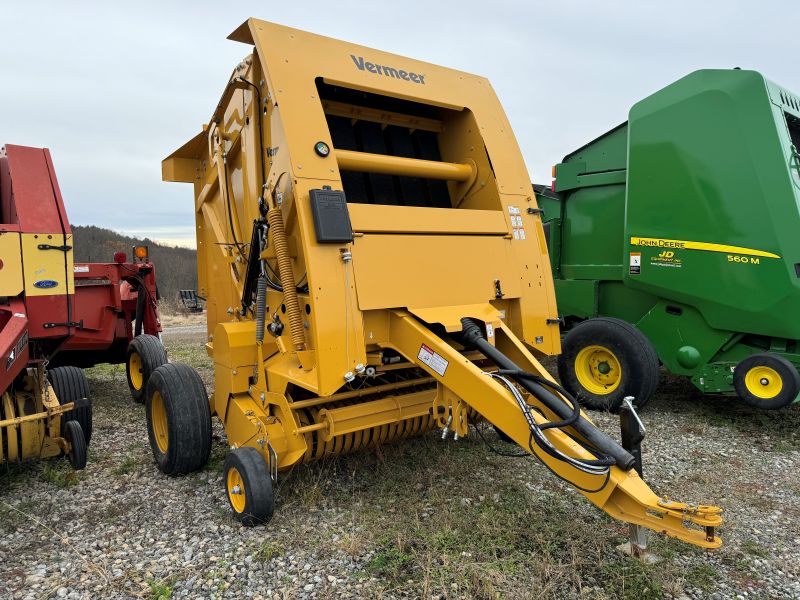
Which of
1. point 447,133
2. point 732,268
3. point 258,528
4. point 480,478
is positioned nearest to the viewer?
point 258,528

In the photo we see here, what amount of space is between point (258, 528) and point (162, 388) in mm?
1231

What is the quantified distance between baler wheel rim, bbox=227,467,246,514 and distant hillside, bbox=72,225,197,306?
73.2 feet

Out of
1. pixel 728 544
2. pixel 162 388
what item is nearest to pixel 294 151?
pixel 162 388

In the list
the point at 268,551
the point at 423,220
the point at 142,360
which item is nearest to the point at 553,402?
the point at 423,220

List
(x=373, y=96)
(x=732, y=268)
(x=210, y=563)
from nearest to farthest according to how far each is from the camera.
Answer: (x=210, y=563) < (x=373, y=96) < (x=732, y=268)

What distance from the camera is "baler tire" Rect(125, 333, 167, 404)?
5.38 meters

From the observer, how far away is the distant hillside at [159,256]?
26.6 meters

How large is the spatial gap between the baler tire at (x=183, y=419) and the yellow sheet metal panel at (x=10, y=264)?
1032 millimetres

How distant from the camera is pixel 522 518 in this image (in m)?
3.11

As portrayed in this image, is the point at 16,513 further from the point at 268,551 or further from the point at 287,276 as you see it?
→ the point at 287,276

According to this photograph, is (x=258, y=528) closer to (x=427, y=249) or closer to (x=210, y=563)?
(x=210, y=563)

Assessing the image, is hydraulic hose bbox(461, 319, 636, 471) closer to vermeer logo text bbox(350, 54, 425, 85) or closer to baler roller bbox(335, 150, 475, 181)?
baler roller bbox(335, 150, 475, 181)

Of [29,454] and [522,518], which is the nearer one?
[522,518]

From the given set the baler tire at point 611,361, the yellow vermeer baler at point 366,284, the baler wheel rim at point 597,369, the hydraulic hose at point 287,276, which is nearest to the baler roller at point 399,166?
the yellow vermeer baler at point 366,284
